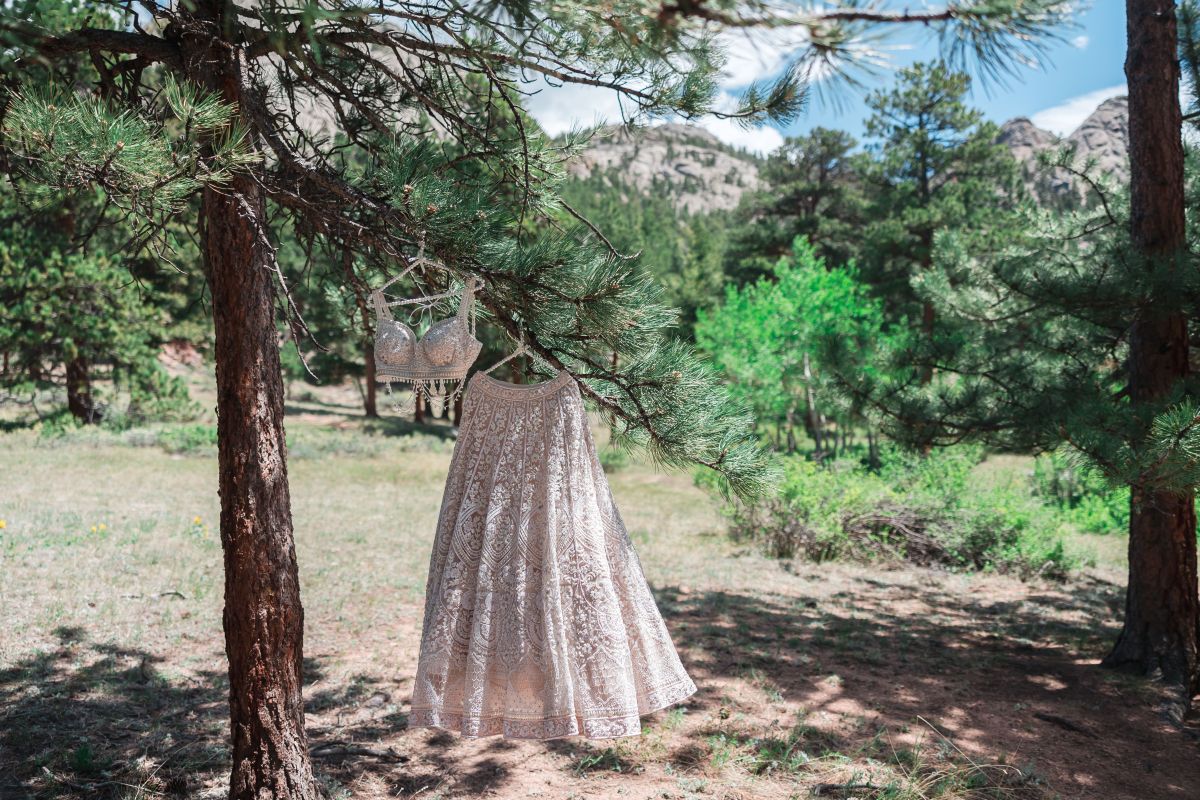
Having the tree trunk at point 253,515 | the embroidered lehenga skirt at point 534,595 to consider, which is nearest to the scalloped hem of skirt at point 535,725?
the embroidered lehenga skirt at point 534,595

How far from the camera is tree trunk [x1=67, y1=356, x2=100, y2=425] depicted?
41.3ft

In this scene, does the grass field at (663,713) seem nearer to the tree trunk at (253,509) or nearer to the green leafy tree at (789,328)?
the tree trunk at (253,509)

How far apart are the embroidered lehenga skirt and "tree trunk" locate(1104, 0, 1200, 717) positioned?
131 inches

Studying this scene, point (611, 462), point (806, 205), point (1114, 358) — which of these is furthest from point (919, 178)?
point (1114, 358)

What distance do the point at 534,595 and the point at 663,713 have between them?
184 centimetres

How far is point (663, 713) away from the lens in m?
3.86

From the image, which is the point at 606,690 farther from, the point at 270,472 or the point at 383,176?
the point at 383,176

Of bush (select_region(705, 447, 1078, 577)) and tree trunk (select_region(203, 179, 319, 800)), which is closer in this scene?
tree trunk (select_region(203, 179, 319, 800))

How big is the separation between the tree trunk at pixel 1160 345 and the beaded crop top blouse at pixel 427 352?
12.3 feet

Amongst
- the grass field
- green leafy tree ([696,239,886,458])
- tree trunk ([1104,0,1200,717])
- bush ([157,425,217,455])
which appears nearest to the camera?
the grass field

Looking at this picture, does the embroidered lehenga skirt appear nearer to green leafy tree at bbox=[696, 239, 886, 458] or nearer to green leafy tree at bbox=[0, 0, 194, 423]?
green leafy tree at bbox=[0, 0, 194, 423]

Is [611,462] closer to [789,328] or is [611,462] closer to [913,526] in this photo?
[789,328]

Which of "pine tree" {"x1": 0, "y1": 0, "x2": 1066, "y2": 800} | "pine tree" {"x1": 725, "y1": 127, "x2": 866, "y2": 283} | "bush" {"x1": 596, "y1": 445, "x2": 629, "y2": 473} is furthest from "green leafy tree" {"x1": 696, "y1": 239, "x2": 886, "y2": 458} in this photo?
"pine tree" {"x1": 0, "y1": 0, "x2": 1066, "y2": 800}

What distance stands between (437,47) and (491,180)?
521 millimetres
